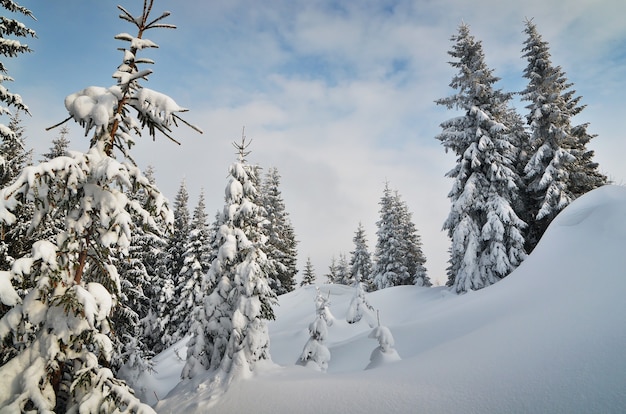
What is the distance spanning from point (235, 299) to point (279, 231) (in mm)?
26772

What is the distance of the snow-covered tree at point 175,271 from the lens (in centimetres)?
2736

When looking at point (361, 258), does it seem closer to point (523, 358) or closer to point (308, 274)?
point (308, 274)

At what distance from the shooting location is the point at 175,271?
32.5m

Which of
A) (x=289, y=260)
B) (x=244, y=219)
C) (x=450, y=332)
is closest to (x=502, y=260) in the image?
(x=450, y=332)

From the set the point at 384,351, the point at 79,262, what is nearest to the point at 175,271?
the point at 384,351

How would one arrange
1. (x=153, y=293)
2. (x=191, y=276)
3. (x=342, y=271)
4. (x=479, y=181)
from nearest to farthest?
(x=479, y=181)
(x=191, y=276)
(x=153, y=293)
(x=342, y=271)

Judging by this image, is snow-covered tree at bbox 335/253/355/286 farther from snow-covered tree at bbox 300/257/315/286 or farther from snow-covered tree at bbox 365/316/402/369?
snow-covered tree at bbox 365/316/402/369

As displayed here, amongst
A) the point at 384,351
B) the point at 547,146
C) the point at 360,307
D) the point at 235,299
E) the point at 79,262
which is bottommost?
the point at 384,351

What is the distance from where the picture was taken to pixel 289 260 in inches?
1612

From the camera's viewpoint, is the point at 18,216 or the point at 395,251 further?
the point at 395,251

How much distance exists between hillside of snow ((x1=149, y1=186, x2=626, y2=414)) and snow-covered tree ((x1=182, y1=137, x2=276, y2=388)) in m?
0.83

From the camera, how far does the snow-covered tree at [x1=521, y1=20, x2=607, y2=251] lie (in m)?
18.3

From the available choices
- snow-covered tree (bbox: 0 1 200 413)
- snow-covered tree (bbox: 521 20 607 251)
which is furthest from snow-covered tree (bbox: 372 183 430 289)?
snow-covered tree (bbox: 0 1 200 413)

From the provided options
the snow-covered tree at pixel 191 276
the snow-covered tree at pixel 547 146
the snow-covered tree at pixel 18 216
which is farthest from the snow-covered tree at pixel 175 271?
the snow-covered tree at pixel 547 146
